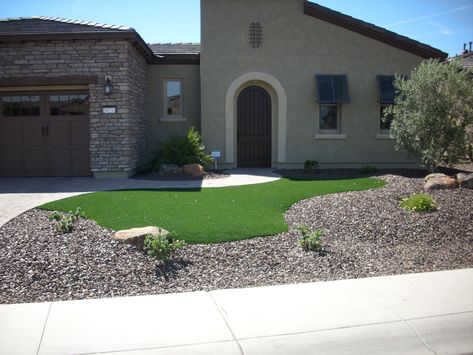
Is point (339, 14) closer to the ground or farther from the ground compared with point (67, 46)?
farther from the ground

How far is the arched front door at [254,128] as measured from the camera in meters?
15.9

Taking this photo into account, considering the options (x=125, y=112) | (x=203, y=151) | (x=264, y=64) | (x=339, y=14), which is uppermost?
(x=339, y=14)

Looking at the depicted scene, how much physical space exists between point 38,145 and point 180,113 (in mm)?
4983

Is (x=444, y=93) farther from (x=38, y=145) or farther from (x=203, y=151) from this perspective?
(x=38, y=145)

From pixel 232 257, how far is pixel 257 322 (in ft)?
6.25

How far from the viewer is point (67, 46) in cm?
1268

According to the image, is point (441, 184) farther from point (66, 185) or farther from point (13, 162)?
point (13, 162)

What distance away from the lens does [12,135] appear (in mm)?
13539

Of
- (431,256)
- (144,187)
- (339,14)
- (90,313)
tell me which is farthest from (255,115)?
(90,313)

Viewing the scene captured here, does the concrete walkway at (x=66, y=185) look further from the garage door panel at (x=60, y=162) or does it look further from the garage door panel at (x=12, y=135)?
the garage door panel at (x=12, y=135)

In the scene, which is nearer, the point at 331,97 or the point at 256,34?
the point at 331,97

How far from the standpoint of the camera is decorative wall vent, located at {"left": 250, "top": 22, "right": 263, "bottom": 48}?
1512 cm

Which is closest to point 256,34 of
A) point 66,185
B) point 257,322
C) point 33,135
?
point 33,135

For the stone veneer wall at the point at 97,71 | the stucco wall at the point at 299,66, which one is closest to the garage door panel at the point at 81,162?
the stone veneer wall at the point at 97,71
